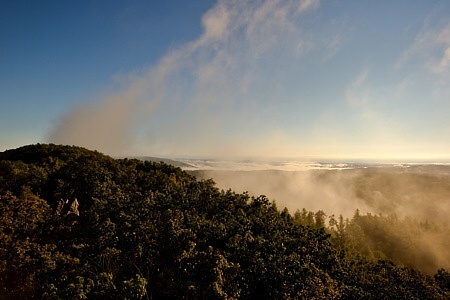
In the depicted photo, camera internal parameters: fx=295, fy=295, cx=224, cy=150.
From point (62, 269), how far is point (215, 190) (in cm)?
3272

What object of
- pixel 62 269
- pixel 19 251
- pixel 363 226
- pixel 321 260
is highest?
pixel 19 251

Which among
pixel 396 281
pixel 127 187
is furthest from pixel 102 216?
pixel 396 281

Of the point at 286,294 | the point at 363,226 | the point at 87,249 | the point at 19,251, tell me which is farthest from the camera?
the point at 363,226

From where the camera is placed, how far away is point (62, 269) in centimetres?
2452

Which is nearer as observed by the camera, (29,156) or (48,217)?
(48,217)

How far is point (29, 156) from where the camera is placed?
7169 cm

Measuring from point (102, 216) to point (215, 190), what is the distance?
81.1 feet

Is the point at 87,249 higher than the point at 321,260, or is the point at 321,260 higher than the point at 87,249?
the point at 87,249

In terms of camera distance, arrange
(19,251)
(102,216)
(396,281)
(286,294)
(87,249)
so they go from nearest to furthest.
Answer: (19,251), (286,294), (87,249), (102,216), (396,281)

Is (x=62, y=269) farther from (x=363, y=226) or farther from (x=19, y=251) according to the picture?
(x=363, y=226)

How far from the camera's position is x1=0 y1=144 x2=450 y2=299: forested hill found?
76.4ft

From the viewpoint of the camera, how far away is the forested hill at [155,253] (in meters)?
23.3

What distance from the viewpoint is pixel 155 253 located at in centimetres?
2858

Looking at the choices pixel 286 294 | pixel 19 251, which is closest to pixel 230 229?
pixel 286 294
